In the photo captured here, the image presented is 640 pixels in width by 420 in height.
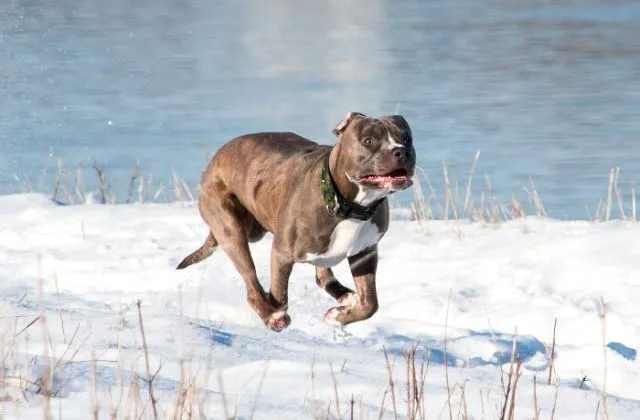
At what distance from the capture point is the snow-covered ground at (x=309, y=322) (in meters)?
5.10

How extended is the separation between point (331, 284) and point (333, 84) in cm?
1775

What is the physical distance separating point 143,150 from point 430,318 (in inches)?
425

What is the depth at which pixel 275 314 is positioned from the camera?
24.0ft

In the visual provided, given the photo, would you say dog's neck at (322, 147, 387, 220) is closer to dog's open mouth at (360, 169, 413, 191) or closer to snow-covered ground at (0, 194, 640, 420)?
dog's open mouth at (360, 169, 413, 191)

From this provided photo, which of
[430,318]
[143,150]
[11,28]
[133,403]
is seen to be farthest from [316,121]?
[11,28]

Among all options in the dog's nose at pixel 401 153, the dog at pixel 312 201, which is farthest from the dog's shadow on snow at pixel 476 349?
the dog's nose at pixel 401 153

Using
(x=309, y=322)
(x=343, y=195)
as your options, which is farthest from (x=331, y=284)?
(x=343, y=195)

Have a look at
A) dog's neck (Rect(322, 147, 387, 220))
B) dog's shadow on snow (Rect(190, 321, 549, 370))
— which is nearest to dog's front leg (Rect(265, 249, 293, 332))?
dog's shadow on snow (Rect(190, 321, 549, 370))

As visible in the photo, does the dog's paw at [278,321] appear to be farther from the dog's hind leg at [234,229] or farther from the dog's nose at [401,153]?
the dog's nose at [401,153]

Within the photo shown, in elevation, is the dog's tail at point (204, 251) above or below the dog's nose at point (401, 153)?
below

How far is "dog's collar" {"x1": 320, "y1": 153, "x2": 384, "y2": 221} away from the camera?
6.60m

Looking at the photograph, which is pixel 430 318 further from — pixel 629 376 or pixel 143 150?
pixel 143 150

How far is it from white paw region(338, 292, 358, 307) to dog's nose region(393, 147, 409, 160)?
128cm

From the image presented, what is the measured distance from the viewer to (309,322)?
7828 mm
